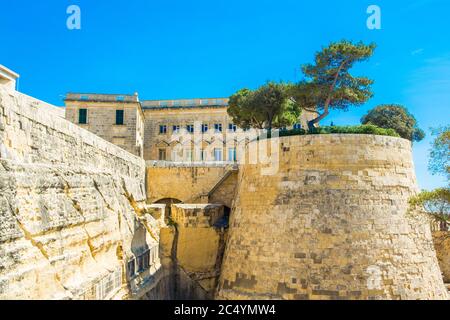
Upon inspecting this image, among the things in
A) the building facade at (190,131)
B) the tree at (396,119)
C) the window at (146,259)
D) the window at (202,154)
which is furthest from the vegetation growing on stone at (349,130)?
the window at (202,154)

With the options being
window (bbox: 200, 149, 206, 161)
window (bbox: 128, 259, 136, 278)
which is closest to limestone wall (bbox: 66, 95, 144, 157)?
window (bbox: 200, 149, 206, 161)

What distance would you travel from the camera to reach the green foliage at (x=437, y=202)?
Answer: 11.0 m

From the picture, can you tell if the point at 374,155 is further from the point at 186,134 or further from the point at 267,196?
the point at 186,134

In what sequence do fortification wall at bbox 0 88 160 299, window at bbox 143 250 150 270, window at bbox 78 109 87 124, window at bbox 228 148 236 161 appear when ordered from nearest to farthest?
fortification wall at bbox 0 88 160 299 < window at bbox 143 250 150 270 < window at bbox 78 109 87 124 < window at bbox 228 148 236 161

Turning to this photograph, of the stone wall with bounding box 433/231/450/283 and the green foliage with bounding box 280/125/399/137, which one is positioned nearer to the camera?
→ the green foliage with bounding box 280/125/399/137

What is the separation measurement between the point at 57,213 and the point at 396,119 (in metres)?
19.2

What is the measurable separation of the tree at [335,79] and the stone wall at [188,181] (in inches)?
204

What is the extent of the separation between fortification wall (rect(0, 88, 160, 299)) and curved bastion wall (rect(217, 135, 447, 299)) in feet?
12.9

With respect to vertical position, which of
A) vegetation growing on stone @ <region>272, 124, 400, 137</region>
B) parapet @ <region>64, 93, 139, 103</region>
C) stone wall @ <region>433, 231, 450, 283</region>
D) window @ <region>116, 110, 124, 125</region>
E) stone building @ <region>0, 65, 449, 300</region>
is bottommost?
stone wall @ <region>433, 231, 450, 283</region>

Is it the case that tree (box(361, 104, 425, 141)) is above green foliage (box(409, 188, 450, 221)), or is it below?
above

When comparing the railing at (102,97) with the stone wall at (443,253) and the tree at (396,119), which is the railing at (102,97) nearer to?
the tree at (396,119)

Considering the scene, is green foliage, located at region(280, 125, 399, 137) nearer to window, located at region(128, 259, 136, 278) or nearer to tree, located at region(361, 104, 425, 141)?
window, located at region(128, 259, 136, 278)

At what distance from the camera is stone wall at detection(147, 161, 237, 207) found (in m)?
19.2

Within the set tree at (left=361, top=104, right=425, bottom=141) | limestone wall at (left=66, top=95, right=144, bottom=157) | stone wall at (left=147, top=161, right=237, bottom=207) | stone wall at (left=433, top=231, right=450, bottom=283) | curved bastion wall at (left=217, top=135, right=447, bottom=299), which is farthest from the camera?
limestone wall at (left=66, top=95, right=144, bottom=157)
